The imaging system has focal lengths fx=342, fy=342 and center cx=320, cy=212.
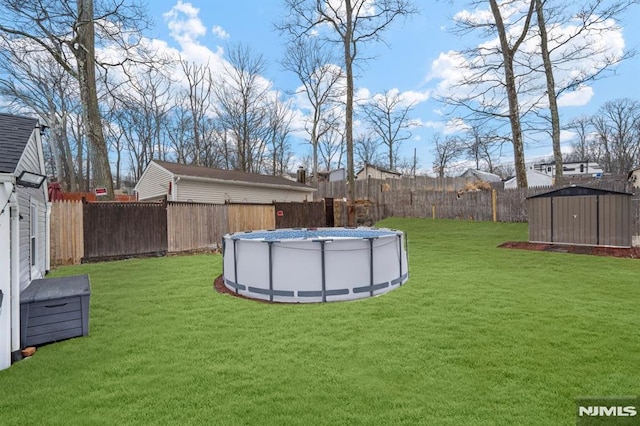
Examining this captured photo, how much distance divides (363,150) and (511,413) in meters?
42.5

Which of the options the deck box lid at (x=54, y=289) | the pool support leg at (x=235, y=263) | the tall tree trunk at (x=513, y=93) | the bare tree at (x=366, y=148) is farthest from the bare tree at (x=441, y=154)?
the deck box lid at (x=54, y=289)

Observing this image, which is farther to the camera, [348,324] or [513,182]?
[513,182]

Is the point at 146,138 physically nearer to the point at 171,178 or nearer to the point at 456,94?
the point at 171,178

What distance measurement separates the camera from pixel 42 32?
1120 cm

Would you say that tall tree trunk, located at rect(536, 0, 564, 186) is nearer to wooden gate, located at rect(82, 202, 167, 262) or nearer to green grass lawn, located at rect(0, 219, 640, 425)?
green grass lawn, located at rect(0, 219, 640, 425)

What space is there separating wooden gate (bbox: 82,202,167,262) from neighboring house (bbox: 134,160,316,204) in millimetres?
4419

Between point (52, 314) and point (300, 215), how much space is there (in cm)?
1218

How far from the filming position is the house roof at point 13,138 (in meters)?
3.51

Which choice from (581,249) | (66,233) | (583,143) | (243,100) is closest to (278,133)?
(243,100)

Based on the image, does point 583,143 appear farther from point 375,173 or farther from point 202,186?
point 202,186

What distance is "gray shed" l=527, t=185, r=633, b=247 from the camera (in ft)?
30.8

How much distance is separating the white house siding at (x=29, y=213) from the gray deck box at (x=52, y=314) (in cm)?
56

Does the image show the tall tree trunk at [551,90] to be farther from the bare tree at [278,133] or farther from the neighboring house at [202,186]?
the bare tree at [278,133]

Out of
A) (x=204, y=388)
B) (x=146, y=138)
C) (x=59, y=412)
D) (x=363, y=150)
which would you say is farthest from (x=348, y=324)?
(x=363, y=150)
